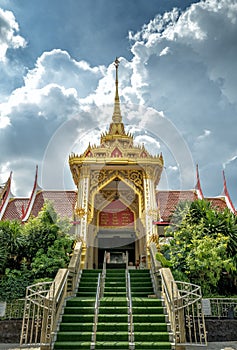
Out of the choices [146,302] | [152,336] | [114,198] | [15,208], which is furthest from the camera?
[15,208]

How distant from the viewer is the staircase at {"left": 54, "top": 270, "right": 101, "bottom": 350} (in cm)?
495

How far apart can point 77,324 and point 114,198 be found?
7.97 metres

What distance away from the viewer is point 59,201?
48.1ft

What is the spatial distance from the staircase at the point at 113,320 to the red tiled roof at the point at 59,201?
6.91m

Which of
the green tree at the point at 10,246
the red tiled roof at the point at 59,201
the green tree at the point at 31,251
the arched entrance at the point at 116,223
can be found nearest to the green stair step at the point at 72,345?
the green tree at the point at 31,251

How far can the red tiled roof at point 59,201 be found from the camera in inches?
538

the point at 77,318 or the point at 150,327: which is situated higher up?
the point at 77,318

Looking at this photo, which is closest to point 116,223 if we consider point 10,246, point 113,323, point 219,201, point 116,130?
point 116,130

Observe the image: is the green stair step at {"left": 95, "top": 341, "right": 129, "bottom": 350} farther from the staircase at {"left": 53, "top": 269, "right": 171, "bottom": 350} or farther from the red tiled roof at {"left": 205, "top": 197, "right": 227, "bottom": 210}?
the red tiled roof at {"left": 205, "top": 197, "right": 227, "bottom": 210}

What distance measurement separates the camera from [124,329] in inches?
212

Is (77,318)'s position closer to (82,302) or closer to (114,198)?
(82,302)

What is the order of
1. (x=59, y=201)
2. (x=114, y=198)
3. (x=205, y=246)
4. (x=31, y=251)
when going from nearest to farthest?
1. (x=205, y=246)
2. (x=31, y=251)
3. (x=114, y=198)
4. (x=59, y=201)

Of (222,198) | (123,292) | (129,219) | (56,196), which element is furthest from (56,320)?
(222,198)

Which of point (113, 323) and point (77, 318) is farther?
point (77, 318)
